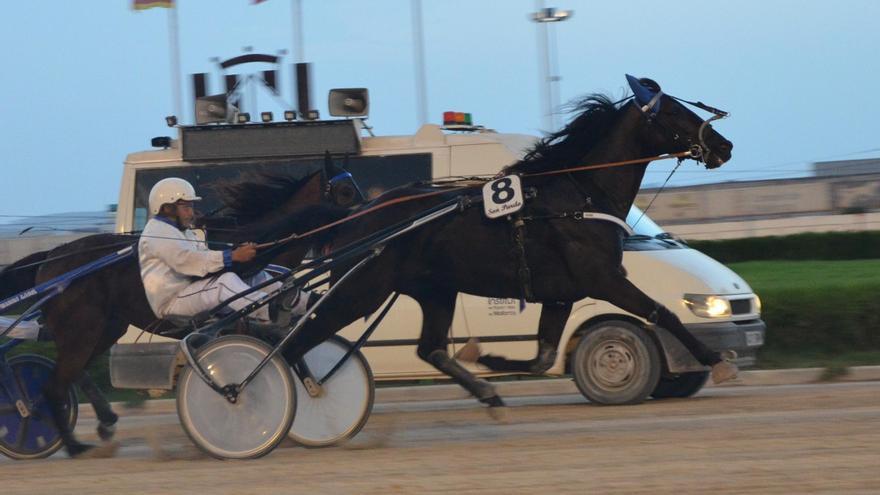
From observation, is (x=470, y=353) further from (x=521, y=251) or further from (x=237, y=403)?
(x=237, y=403)

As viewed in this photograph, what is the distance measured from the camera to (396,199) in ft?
25.3

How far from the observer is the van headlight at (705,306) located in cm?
919

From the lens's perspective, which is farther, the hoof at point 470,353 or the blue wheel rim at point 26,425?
the hoof at point 470,353

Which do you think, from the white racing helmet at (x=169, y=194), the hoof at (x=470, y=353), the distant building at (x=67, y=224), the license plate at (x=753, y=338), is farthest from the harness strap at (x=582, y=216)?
the distant building at (x=67, y=224)

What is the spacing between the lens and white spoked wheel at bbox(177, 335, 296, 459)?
7027 millimetres

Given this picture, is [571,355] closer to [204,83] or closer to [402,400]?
[402,400]

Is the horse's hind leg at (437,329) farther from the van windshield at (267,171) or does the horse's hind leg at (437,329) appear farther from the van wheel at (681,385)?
the van wheel at (681,385)

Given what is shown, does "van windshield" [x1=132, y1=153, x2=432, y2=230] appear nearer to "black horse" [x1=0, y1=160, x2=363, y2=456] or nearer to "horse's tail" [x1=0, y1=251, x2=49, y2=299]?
"black horse" [x1=0, y1=160, x2=363, y2=456]

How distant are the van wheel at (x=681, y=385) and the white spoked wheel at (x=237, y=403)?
3571 mm

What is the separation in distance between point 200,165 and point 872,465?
19.2 feet

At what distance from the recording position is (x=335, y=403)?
779 centimetres

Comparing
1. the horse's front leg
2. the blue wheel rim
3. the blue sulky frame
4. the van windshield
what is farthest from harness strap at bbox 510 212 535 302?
the blue wheel rim

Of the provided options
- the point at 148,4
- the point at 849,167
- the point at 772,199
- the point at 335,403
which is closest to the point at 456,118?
the point at 335,403

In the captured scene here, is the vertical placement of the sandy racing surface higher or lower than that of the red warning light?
lower
